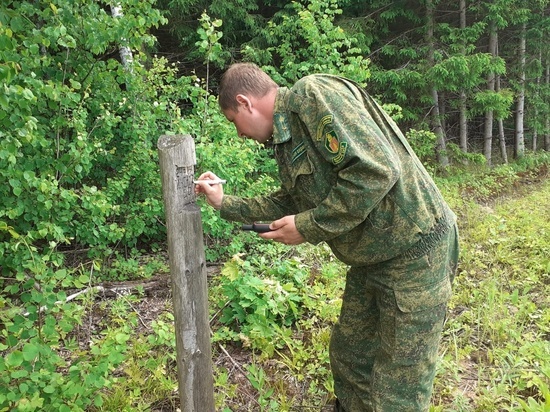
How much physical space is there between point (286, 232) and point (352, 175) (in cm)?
44

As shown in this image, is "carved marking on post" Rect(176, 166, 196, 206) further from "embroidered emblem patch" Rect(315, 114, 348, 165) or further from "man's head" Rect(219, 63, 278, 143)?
"embroidered emblem patch" Rect(315, 114, 348, 165)

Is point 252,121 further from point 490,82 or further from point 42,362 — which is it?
point 490,82

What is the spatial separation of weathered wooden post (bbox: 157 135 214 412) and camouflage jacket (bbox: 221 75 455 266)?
0.47 m

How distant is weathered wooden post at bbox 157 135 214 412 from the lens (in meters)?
1.94

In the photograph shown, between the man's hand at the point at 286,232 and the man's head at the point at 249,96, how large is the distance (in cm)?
46

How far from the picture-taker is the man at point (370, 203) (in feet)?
5.48

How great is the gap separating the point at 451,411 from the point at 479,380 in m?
0.41

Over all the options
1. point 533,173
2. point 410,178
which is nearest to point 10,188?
point 410,178

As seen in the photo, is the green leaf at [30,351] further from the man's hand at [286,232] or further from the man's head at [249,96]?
the man's head at [249,96]

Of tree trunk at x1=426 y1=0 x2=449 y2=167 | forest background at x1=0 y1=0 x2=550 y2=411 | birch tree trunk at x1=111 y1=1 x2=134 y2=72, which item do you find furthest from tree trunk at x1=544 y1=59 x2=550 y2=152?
birch tree trunk at x1=111 y1=1 x2=134 y2=72

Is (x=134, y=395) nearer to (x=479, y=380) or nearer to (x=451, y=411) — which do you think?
(x=451, y=411)

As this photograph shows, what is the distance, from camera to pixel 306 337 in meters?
3.38

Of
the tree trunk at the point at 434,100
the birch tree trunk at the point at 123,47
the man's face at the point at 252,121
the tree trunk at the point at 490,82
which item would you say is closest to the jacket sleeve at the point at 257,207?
the man's face at the point at 252,121

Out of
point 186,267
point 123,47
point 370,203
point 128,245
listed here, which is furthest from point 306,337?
point 123,47
